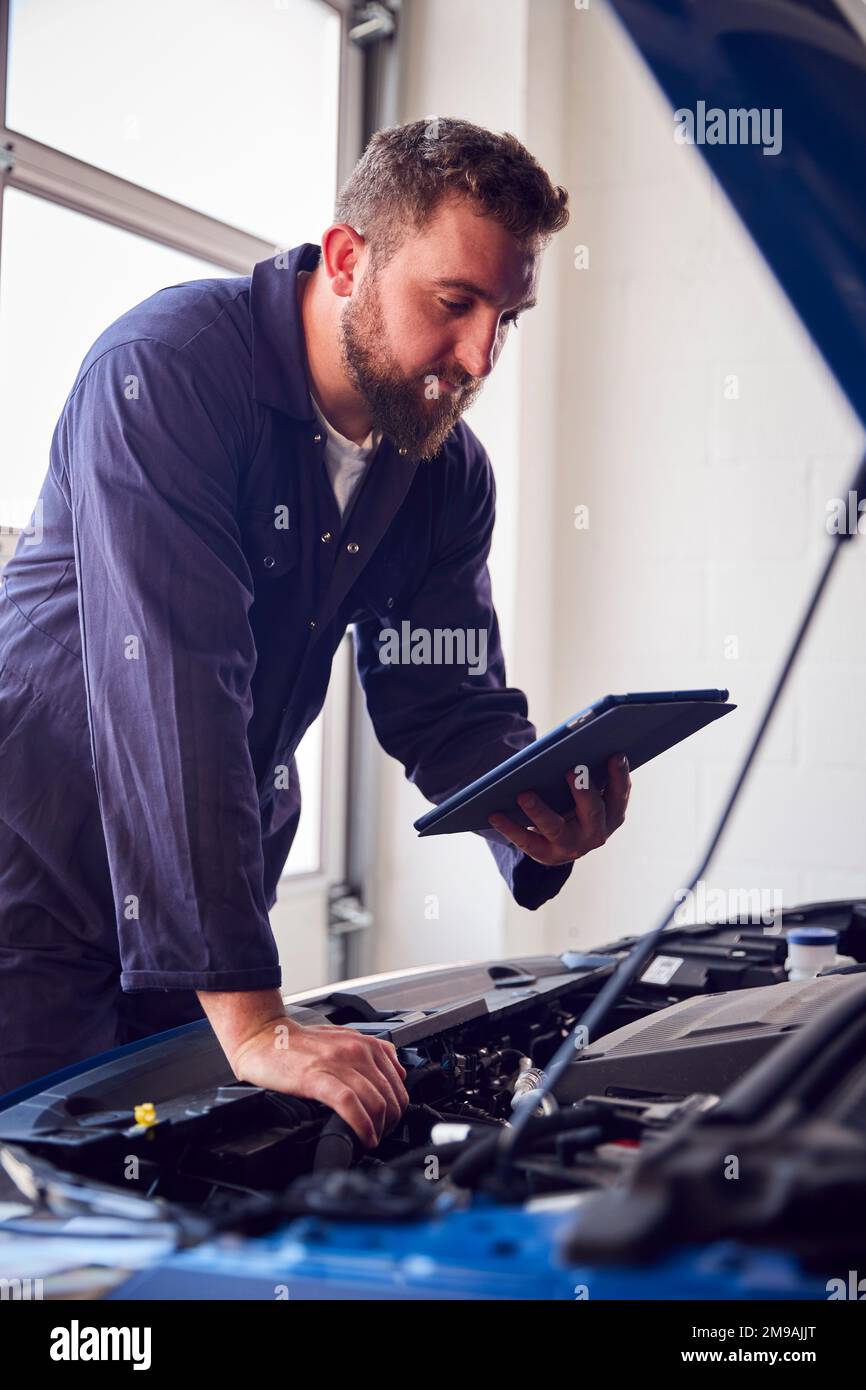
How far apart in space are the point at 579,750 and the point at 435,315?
48 centimetres

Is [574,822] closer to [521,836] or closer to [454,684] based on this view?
[521,836]

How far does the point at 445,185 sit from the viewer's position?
→ 120cm

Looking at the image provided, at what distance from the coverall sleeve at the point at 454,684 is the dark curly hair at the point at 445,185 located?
1.25 ft

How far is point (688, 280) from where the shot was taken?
2.70 meters

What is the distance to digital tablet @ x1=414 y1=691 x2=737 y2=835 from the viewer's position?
3.22ft

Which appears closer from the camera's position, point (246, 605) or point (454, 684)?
point (246, 605)

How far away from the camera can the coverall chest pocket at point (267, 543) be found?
1279 millimetres

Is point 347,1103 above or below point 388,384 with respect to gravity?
below

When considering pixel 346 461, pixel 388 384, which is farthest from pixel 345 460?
pixel 388 384

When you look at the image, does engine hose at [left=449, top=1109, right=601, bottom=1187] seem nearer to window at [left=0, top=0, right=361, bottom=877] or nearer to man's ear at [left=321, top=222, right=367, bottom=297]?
man's ear at [left=321, top=222, right=367, bottom=297]

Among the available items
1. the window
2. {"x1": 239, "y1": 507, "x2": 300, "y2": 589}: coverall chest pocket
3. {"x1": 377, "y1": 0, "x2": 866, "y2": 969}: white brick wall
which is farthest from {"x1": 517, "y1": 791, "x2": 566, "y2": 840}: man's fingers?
{"x1": 377, "y1": 0, "x2": 866, "y2": 969}: white brick wall
